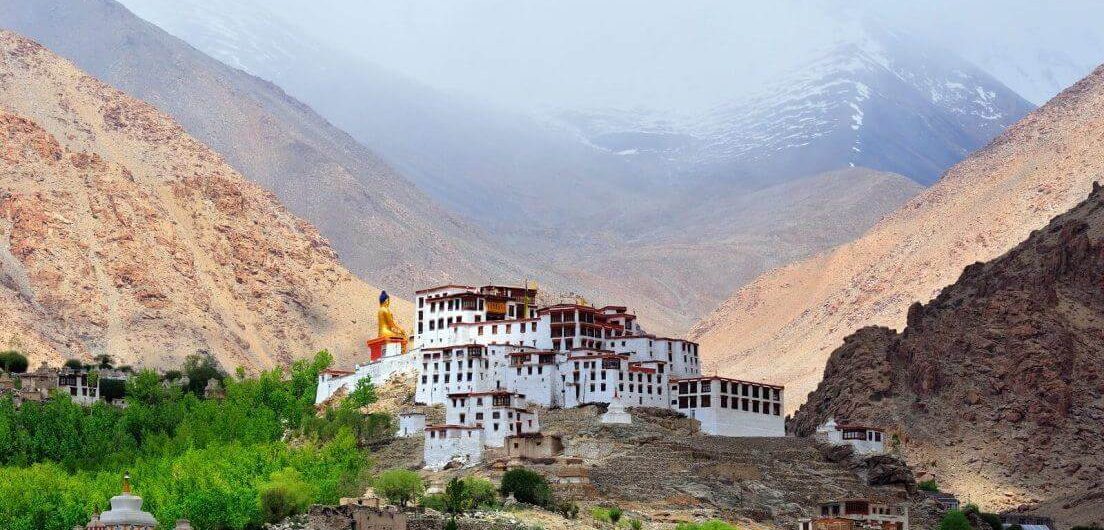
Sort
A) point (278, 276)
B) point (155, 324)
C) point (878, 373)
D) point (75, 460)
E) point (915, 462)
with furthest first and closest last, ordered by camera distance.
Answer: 1. point (278, 276)
2. point (155, 324)
3. point (878, 373)
4. point (915, 462)
5. point (75, 460)

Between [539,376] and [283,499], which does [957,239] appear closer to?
[539,376]

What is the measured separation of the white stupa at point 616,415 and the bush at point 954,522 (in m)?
16.0

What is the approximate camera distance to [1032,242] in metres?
144

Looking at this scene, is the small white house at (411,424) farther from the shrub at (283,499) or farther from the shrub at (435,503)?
the shrub at (283,499)

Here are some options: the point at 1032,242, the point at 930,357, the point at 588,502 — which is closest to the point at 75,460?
the point at 588,502

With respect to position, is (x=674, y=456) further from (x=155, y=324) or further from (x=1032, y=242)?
(x=155, y=324)

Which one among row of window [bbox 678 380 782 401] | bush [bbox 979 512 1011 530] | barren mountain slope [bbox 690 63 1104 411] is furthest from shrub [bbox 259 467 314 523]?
barren mountain slope [bbox 690 63 1104 411]

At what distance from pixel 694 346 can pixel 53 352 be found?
5322cm

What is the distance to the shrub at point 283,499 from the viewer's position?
313 feet

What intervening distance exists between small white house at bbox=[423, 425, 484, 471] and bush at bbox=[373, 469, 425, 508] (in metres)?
6.68

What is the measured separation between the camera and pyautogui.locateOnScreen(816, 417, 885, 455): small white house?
375 ft

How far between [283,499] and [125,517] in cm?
1424

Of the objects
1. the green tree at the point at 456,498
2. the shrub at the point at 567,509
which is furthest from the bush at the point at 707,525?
the green tree at the point at 456,498

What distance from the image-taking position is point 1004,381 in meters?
133
